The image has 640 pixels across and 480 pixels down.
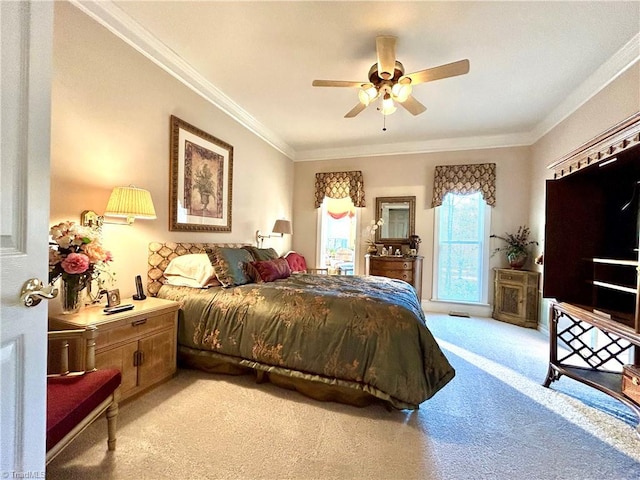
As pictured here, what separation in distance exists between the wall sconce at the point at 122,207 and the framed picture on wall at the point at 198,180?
668 mm

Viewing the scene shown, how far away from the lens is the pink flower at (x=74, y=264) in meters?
1.70

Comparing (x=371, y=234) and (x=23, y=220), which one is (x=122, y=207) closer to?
(x=23, y=220)

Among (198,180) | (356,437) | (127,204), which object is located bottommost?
(356,437)

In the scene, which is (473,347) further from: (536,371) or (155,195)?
(155,195)

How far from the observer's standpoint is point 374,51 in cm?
261

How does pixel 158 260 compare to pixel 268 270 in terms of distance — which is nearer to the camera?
pixel 158 260

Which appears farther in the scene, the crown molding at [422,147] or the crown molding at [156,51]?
the crown molding at [422,147]

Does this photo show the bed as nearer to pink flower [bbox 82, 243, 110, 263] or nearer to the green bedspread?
the green bedspread

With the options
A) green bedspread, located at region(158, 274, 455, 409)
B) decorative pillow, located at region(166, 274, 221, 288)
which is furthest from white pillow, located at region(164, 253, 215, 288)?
green bedspread, located at region(158, 274, 455, 409)

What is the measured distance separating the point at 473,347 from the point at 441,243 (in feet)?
6.80

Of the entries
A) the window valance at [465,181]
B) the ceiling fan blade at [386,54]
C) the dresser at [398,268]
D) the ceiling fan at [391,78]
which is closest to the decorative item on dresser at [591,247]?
the ceiling fan at [391,78]

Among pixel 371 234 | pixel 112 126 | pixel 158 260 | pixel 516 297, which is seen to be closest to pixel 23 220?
pixel 112 126

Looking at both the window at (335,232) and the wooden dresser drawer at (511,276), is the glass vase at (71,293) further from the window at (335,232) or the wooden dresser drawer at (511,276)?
the wooden dresser drawer at (511,276)

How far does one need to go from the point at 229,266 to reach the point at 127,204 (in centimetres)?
98
